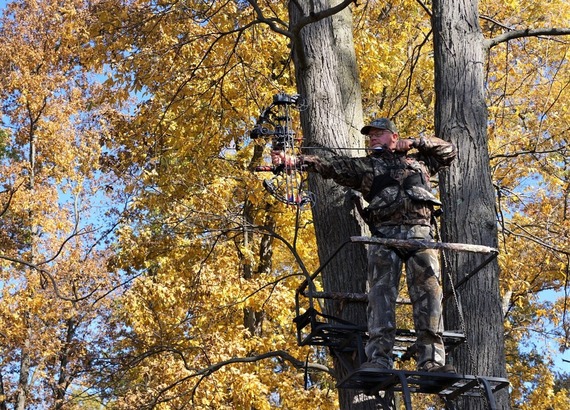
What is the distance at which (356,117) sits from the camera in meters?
7.09

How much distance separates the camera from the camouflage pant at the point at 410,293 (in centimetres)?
536

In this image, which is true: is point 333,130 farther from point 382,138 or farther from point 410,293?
point 410,293

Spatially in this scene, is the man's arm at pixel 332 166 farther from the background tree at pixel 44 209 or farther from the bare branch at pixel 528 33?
the background tree at pixel 44 209

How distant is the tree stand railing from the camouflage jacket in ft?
1.16

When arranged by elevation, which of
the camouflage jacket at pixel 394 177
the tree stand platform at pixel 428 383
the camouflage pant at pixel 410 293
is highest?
the camouflage jacket at pixel 394 177

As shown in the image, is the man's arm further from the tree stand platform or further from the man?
the tree stand platform

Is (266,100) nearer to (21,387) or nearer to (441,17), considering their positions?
(441,17)

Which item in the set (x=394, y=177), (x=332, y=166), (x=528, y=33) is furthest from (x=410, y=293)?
(x=528, y=33)

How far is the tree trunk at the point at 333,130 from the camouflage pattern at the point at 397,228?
0.50m

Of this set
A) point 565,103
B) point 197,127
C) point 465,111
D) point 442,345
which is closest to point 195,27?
point 197,127

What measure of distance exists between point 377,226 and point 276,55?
344 inches

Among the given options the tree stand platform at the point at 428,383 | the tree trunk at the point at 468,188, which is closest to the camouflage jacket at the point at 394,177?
the tree trunk at the point at 468,188

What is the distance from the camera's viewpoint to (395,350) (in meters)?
6.10

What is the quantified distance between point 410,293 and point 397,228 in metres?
0.48
